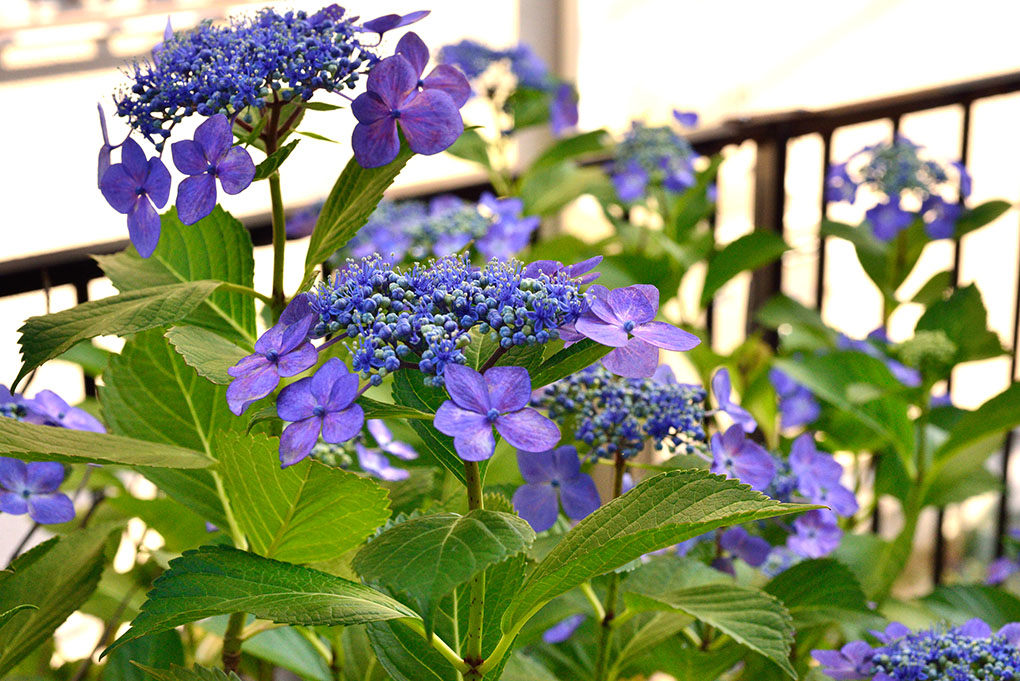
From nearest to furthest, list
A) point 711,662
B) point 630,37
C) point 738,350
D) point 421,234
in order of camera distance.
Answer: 1. point 711,662
2. point 421,234
3. point 738,350
4. point 630,37

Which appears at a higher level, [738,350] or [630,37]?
[630,37]

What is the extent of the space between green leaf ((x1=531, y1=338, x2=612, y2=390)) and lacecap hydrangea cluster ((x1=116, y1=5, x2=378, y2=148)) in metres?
0.19

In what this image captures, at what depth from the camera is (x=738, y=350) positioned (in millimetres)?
1438

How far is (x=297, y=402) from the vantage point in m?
0.46

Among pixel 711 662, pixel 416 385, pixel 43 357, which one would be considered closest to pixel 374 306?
pixel 416 385

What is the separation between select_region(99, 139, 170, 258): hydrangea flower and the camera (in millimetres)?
539

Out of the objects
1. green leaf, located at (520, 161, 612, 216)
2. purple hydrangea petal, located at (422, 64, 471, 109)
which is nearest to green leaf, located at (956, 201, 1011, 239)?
green leaf, located at (520, 161, 612, 216)

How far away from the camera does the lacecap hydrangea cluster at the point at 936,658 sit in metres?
0.61

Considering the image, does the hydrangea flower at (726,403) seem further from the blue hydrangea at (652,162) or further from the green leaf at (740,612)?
the blue hydrangea at (652,162)

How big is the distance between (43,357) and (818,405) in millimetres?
1018

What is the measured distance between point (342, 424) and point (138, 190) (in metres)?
0.20

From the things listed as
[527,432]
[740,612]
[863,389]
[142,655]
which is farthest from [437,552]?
[863,389]

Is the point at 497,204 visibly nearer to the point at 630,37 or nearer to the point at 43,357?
the point at 43,357

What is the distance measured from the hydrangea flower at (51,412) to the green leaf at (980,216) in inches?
45.8
